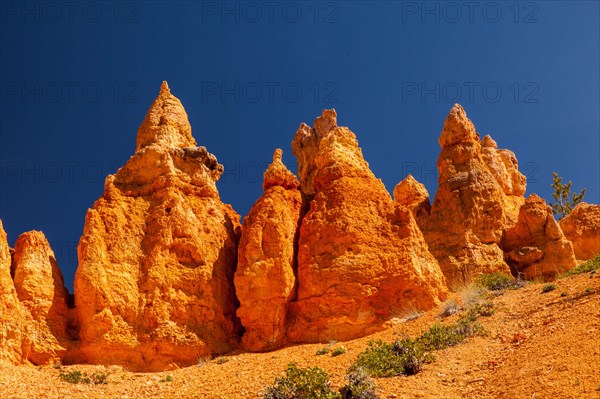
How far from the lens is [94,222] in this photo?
17578 mm

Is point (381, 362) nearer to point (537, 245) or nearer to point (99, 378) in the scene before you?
point (99, 378)

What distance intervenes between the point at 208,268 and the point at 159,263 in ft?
4.62

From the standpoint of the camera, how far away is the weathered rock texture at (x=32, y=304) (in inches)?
599

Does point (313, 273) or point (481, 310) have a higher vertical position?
point (313, 273)

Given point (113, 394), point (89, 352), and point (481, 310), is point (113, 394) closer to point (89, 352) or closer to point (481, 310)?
point (89, 352)

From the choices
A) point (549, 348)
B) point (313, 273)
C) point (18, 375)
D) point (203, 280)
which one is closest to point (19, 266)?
point (18, 375)

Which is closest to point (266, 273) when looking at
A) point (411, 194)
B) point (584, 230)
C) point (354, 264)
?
point (354, 264)

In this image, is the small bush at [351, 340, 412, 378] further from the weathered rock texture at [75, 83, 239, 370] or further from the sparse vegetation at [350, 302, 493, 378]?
the weathered rock texture at [75, 83, 239, 370]

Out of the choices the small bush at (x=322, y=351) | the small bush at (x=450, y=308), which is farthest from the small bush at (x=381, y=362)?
the small bush at (x=450, y=308)

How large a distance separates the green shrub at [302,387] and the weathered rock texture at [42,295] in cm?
760

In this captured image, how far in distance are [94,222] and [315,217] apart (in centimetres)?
628

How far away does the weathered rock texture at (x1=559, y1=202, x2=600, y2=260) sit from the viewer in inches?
978

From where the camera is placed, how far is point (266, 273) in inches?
679

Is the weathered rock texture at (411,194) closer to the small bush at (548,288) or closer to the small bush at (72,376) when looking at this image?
the small bush at (548,288)
